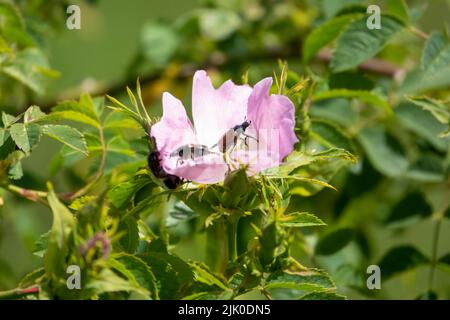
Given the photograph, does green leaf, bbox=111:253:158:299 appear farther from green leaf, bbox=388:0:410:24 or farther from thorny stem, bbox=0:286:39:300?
green leaf, bbox=388:0:410:24

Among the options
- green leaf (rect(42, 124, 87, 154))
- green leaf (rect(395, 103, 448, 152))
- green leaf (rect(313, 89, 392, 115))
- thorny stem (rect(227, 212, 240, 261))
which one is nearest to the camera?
thorny stem (rect(227, 212, 240, 261))

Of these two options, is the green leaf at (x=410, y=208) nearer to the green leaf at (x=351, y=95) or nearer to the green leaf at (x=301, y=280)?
the green leaf at (x=351, y=95)

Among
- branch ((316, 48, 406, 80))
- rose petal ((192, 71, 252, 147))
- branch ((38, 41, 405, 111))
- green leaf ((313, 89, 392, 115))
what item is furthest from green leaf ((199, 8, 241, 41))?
rose petal ((192, 71, 252, 147))

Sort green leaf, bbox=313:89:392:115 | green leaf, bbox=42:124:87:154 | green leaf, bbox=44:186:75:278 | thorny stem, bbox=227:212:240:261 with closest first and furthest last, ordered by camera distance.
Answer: green leaf, bbox=44:186:75:278, thorny stem, bbox=227:212:240:261, green leaf, bbox=42:124:87:154, green leaf, bbox=313:89:392:115

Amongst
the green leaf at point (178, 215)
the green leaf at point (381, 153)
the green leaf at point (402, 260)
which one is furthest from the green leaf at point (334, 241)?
the green leaf at point (178, 215)

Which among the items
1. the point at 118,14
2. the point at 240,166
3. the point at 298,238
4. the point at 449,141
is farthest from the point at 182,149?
the point at 118,14

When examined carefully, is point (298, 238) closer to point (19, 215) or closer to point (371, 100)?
point (371, 100)
